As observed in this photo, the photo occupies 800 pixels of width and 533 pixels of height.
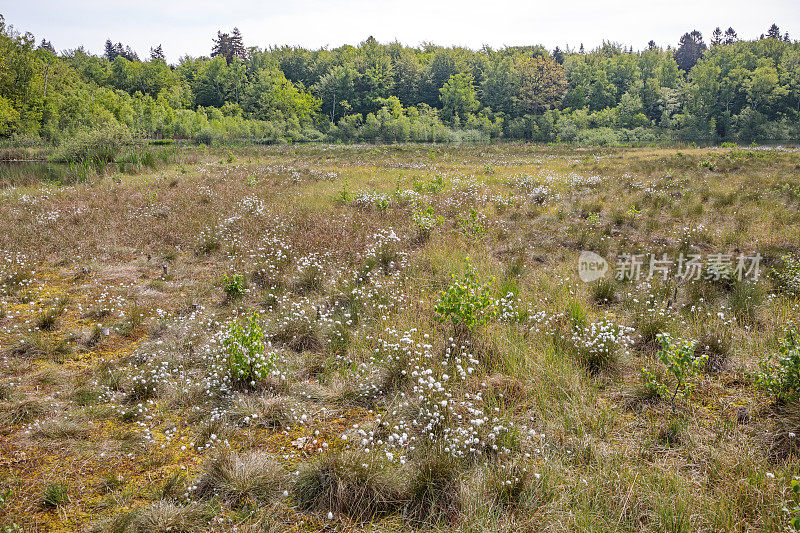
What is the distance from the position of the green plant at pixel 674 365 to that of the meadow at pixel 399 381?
33mm

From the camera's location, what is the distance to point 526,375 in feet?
15.2

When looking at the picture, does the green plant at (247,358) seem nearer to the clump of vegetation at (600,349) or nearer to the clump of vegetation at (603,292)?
the clump of vegetation at (600,349)

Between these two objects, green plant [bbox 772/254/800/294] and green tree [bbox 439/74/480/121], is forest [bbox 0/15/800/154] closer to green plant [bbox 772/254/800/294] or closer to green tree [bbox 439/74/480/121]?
green tree [bbox 439/74/480/121]

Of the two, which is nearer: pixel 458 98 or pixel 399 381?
pixel 399 381

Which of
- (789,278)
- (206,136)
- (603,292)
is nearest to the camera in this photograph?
(789,278)

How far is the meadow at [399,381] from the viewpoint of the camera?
313 cm

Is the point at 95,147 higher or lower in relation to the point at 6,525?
higher

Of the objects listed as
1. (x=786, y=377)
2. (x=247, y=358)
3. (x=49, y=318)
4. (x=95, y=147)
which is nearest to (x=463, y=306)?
(x=247, y=358)

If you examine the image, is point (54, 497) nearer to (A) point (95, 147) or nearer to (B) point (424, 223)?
(B) point (424, 223)

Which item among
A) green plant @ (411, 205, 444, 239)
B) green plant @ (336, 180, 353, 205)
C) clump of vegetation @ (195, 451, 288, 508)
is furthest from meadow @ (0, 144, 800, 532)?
green plant @ (336, 180, 353, 205)

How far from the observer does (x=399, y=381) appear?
4.72 m

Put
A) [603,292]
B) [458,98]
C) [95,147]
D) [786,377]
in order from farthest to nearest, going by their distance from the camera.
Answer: [458,98]
[95,147]
[603,292]
[786,377]

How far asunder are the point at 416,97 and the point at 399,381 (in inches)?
3798

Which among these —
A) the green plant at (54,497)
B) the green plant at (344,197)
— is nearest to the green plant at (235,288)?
the green plant at (54,497)
